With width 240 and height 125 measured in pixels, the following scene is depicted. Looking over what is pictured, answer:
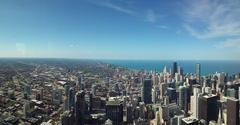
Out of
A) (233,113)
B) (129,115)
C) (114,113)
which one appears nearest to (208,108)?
(233,113)

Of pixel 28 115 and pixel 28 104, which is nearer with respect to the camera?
pixel 28 115

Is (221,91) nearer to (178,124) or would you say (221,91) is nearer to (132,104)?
(132,104)

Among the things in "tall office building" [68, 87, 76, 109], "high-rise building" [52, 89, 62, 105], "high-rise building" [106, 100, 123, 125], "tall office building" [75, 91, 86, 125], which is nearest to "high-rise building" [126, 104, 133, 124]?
"high-rise building" [106, 100, 123, 125]

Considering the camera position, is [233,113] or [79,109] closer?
[233,113]

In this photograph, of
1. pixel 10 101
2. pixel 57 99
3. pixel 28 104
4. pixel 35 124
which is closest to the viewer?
pixel 35 124

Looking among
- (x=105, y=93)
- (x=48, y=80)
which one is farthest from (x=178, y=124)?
(x=48, y=80)

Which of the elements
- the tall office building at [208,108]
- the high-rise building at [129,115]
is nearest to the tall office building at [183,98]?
the tall office building at [208,108]

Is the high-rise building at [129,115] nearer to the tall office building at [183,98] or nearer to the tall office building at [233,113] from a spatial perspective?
the tall office building at [183,98]

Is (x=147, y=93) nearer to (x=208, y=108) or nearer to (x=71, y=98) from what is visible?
(x=208, y=108)
